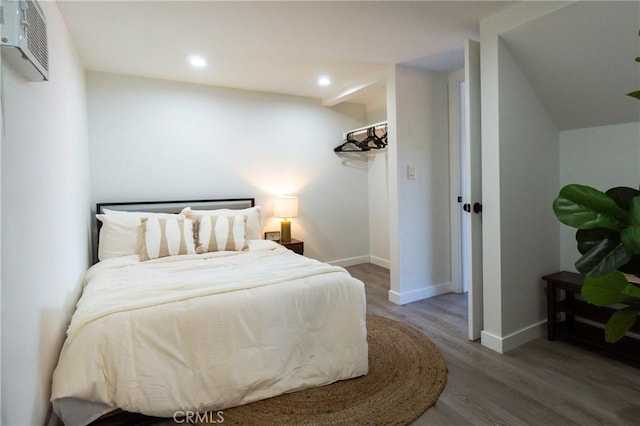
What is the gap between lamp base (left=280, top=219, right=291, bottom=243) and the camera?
4.01 meters

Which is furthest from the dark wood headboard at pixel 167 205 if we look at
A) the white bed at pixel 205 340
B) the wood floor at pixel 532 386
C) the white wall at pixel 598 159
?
the white wall at pixel 598 159

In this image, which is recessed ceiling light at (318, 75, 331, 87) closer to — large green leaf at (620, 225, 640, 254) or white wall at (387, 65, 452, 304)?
white wall at (387, 65, 452, 304)


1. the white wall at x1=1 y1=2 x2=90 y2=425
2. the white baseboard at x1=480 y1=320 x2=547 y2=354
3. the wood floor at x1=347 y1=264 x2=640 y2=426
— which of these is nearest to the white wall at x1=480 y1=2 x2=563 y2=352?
the white baseboard at x1=480 y1=320 x2=547 y2=354

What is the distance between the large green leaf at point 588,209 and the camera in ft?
4.35

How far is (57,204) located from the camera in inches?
71.7

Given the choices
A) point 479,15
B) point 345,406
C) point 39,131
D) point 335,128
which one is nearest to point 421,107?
point 479,15

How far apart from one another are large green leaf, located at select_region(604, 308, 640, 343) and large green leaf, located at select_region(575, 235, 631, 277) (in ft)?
1.26

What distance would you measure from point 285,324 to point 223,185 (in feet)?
7.76

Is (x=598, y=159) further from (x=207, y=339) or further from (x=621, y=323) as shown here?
(x=207, y=339)

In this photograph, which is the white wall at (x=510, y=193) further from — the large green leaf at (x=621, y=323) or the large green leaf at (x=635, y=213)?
the large green leaf at (x=635, y=213)

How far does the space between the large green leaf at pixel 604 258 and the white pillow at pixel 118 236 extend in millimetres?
2999

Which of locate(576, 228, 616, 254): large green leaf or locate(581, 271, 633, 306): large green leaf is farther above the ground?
locate(576, 228, 616, 254): large green leaf

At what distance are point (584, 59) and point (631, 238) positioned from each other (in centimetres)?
151

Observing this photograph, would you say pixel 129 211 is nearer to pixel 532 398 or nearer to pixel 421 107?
pixel 421 107
